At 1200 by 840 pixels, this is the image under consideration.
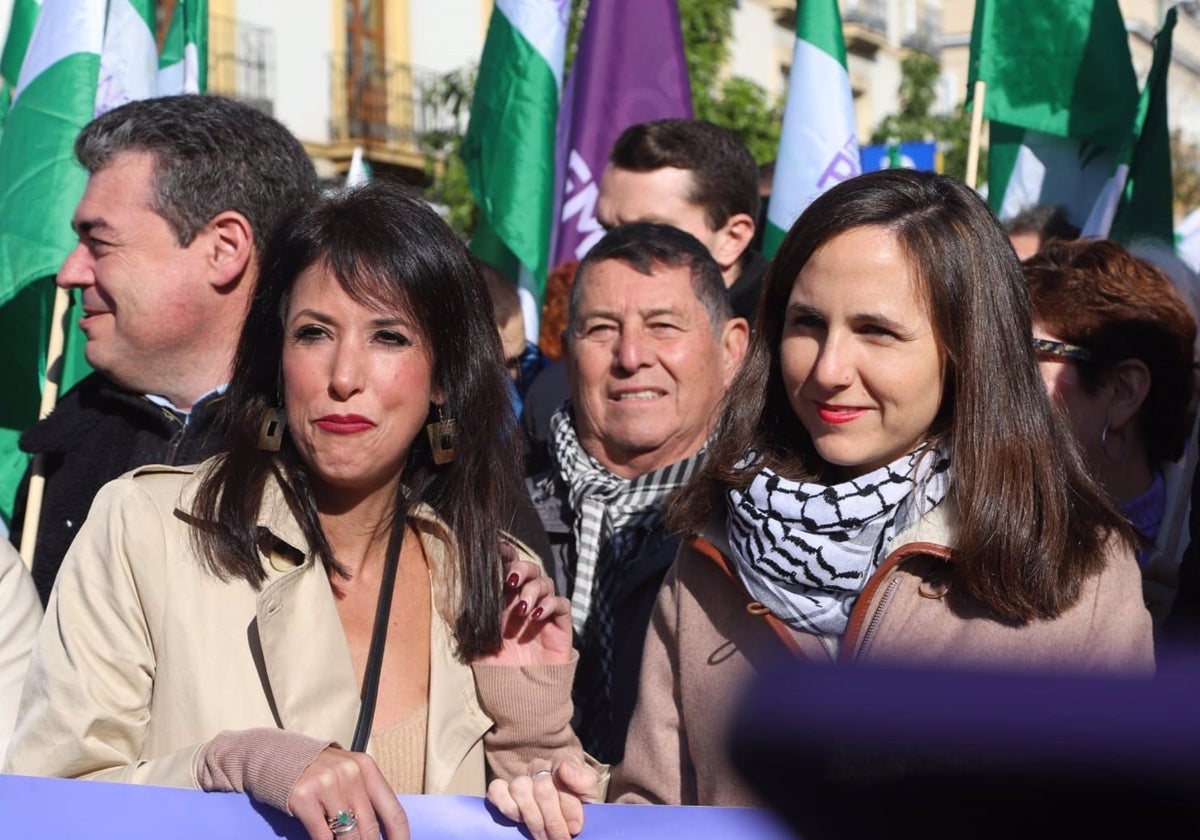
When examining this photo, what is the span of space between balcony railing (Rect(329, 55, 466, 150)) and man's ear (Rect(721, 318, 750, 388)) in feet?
53.5

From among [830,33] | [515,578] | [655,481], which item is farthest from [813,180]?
[515,578]

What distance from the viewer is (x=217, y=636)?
7.44ft

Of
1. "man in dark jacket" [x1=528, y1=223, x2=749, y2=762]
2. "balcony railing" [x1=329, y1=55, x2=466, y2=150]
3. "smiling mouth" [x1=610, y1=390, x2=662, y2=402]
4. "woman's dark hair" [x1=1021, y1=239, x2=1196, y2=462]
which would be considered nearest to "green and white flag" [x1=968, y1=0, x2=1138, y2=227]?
"woman's dark hair" [x1=1021, y1=239, x2=1196, y2=462]

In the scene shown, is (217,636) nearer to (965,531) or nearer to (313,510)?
(313,510)

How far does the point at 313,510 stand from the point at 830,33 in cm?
322

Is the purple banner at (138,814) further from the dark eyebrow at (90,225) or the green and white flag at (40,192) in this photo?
the green and white flag at (40,192)

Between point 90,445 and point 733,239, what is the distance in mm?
2018

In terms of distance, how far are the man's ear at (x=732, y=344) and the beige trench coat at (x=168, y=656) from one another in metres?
1.35

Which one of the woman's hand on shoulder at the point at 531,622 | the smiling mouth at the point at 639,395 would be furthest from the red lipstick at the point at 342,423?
the smiling mouth at the point at 639,395

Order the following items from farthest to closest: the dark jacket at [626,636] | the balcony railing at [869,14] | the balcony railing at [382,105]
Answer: the balcony railing at [869,14] → the balcony railing at [382,105] → the dark jacket at [626,636]

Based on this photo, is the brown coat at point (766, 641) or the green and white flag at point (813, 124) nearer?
the brown coat at point (766, 641)

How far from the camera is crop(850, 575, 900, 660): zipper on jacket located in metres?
2.20

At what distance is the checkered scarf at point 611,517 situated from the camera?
10.4 feet

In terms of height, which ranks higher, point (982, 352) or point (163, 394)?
point (982, 352)
